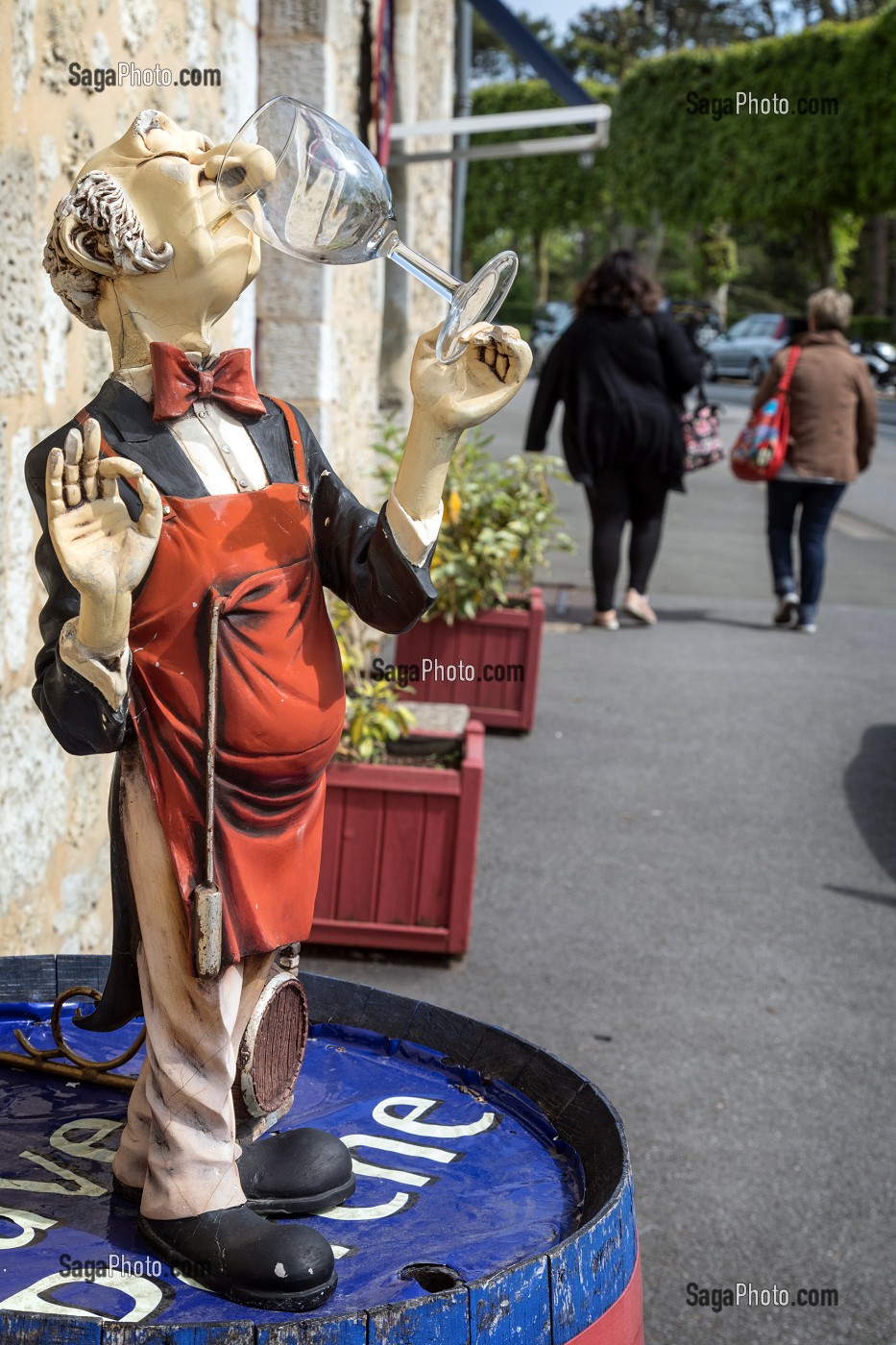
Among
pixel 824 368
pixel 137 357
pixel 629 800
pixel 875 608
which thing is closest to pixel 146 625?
pixel 137 357

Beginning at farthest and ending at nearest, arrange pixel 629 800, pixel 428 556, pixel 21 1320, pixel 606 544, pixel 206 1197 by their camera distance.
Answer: pixel 606 544 → pixel 629 800 → pixel 428 556 → pixel 206 1197 → pixel 21 1320

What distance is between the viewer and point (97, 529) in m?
1.53

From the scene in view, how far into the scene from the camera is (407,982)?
3979 mm

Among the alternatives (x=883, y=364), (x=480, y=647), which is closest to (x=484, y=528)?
(x=480, y=647)

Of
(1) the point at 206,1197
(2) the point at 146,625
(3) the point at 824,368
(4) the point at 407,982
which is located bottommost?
(4) the point at 407,982

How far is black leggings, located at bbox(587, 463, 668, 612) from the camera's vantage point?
764 cm

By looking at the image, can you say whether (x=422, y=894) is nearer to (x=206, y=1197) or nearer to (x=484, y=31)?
(x=206, y=1197)

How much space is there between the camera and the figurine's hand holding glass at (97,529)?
4.92 feet

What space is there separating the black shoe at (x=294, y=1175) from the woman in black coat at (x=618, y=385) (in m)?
5.84

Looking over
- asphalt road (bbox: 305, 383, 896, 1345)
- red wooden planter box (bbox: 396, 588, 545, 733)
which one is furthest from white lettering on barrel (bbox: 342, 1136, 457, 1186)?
red wooden planter box (bbox: 396, 588, 545, 733)

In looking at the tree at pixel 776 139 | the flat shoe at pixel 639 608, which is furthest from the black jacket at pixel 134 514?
the tree at pixel 776 139

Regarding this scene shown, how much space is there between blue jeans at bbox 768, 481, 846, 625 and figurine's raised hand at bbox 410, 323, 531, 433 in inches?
251

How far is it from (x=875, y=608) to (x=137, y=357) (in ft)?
28.1

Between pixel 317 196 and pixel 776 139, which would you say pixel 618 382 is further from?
pixel 776 139
